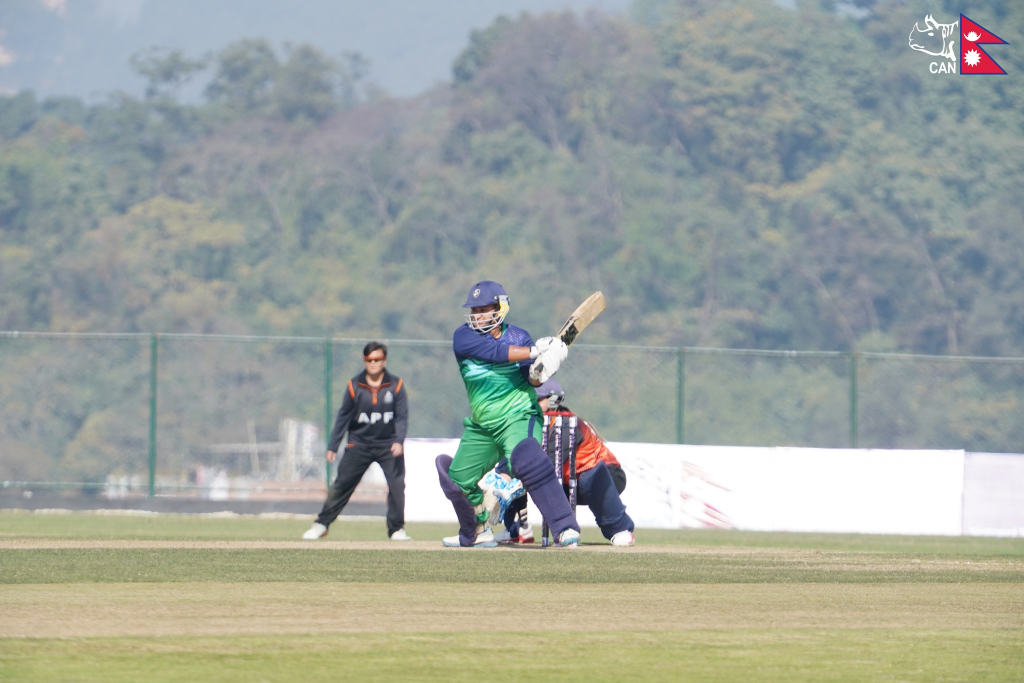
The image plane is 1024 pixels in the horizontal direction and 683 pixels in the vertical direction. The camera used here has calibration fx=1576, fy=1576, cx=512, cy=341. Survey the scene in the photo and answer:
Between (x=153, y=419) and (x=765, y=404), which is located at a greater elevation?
(x=153, y=419)

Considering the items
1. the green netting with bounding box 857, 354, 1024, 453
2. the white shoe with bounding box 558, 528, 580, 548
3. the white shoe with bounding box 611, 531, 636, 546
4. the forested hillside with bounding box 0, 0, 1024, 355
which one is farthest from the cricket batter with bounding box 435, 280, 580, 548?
the forested hillside with bounding box 0, 0, 1024, 355

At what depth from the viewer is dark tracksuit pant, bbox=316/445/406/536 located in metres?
14.7

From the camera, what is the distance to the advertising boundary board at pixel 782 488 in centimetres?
1962

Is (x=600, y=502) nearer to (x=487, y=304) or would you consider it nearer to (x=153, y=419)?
(x=487, y=304)

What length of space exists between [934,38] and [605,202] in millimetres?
22032

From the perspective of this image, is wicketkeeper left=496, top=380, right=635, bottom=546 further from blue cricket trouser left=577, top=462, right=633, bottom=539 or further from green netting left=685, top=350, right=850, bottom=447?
green netting left=685, top=350, right=850, bottom=447

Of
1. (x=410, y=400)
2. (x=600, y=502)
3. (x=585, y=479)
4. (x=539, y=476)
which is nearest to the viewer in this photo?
(x=539, y=476)

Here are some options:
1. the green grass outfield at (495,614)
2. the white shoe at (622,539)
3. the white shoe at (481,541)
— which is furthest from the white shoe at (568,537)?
the white shoe at (622,539)

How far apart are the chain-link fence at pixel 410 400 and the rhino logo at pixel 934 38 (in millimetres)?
32014

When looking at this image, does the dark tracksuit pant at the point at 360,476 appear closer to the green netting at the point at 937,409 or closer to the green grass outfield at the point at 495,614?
the green grass outfield at the point at 495,614

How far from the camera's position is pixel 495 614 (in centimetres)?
812

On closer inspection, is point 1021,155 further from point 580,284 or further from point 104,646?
point 104,646

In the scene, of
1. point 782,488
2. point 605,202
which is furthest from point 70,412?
point 605,202

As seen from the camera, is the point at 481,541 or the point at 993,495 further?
the point at 993,495
